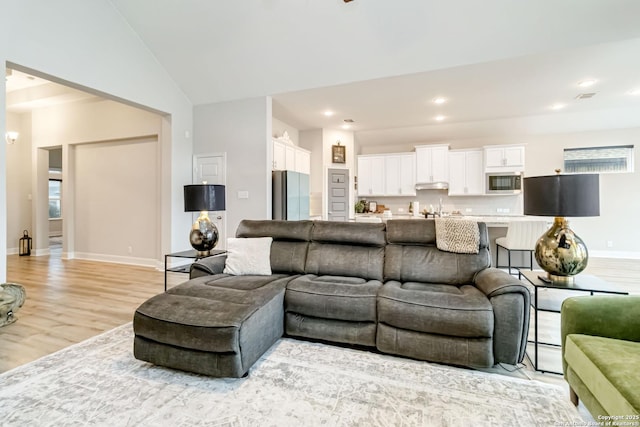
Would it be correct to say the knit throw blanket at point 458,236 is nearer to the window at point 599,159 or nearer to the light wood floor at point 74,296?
the light wood floor at point 74,296

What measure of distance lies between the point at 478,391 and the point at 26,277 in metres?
6.13

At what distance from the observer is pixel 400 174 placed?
24.0 feet

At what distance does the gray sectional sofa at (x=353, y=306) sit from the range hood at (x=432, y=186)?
4575mm

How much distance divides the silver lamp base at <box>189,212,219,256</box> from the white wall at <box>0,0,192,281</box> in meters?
1.91

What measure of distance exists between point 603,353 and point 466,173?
595 centimetres

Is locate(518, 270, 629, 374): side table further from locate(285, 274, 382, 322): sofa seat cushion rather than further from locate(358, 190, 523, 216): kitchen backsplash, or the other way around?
locate(358, 190, 523, 216): kitchen backsplash

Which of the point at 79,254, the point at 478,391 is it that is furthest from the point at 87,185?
the point at 478,391

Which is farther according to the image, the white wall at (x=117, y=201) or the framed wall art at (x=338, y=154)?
the framed wall art at (x=338, y=154)

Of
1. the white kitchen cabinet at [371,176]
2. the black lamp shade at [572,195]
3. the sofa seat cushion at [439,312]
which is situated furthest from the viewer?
the white kitchen cabinet at [371,176]

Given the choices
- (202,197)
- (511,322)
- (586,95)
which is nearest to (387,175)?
(586,95)

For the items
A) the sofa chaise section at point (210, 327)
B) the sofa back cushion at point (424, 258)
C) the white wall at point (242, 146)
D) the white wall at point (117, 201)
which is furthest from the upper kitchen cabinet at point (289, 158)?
the sofa chaise section at point (210, 327)

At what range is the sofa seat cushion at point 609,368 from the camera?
1.16 metres

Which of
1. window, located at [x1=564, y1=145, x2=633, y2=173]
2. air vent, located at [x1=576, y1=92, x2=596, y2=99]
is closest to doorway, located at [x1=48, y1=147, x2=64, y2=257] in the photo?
air vent, located at [x1=576, y1=92, x2=596, y2=99]

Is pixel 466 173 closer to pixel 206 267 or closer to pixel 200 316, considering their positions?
pixel 206 267
